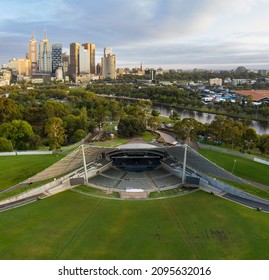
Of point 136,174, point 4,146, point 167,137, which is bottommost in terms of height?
point 136,174

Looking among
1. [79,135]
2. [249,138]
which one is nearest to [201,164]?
[249,138]

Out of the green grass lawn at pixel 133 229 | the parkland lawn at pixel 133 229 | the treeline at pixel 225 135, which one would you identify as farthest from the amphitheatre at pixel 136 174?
the treeline at pixel 225 135

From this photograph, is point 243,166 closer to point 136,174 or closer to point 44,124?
point 136,174

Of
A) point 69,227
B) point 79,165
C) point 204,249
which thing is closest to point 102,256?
point 69,227

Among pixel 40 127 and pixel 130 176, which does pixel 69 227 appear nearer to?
pixel 130 176

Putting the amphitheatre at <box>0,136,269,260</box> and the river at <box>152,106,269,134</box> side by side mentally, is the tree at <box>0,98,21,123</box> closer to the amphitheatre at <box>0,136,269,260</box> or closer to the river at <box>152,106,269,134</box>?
the amphitheatre at <box>0,136,269,260</box>

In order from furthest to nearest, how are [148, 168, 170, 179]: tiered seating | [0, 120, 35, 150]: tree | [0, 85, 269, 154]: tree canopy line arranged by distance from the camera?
[0, 120, 35, 150]: tree < [0, 85, 269, 154]: tree canopy line < [148, 168, 170, 179]: tiered seating

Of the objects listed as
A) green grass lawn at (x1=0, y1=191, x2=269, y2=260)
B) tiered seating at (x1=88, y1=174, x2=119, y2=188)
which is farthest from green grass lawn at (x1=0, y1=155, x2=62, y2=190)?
green grass lawn at (x1=0, y1=191, x2=269, y2=260)
